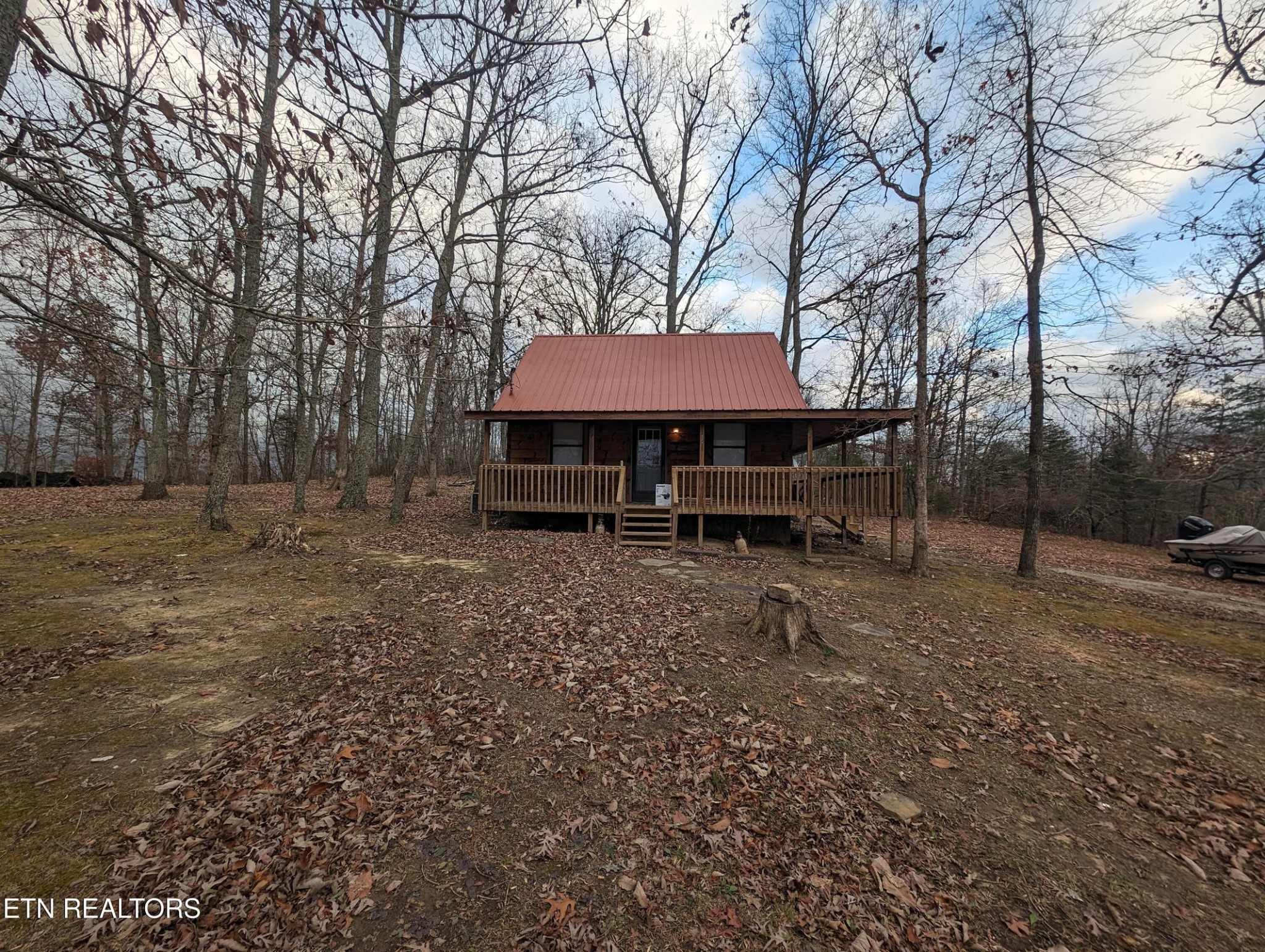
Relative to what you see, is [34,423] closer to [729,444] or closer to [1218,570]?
[729,444]

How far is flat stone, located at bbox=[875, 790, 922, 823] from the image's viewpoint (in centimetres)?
275

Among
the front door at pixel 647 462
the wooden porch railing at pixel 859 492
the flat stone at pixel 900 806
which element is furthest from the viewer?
the front door at pixel 647 462

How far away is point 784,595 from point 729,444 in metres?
7.84

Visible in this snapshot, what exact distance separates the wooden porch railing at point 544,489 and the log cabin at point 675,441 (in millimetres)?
A: 30

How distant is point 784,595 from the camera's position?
4801 millimetres

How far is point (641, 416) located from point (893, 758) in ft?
27.8

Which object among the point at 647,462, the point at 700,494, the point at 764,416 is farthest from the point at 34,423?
the point at 764,416

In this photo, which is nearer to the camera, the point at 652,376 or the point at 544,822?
the point at 544,822

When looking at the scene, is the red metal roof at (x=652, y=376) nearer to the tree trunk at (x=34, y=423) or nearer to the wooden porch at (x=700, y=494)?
the wooden porch at (x=700, y=494)

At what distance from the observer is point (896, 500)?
946 centimetres

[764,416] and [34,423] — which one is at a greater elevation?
[34,423]

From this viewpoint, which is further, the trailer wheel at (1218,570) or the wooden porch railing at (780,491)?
the trailer wheel at (1218,570)

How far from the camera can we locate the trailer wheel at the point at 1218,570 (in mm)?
11070

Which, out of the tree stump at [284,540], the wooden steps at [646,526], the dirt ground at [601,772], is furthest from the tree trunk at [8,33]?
the wooden steps at [646,526]
